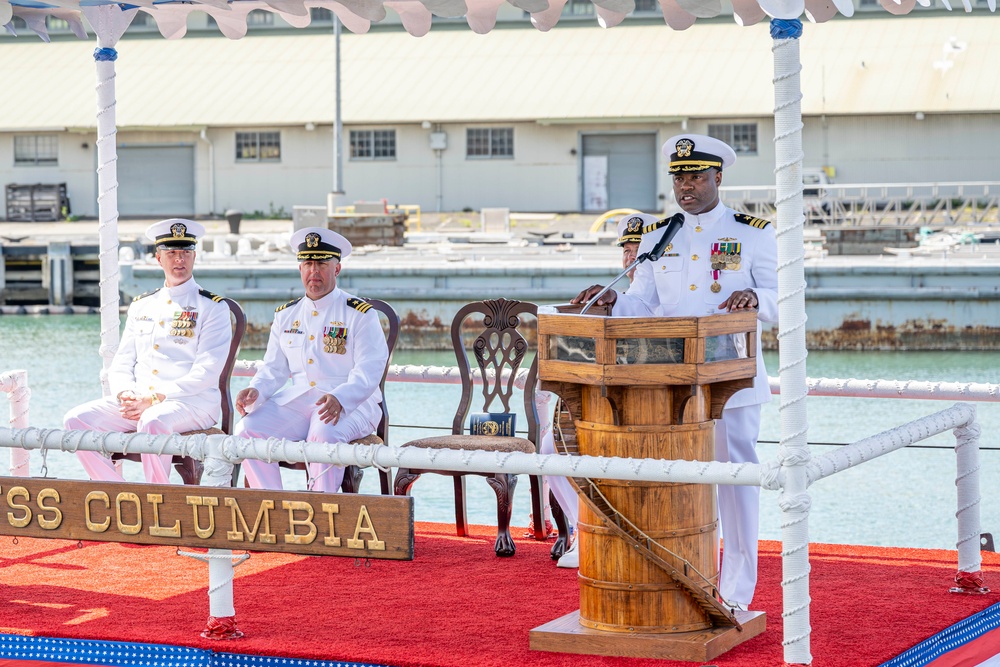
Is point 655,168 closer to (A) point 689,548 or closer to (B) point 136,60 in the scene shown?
(B) point 136,60

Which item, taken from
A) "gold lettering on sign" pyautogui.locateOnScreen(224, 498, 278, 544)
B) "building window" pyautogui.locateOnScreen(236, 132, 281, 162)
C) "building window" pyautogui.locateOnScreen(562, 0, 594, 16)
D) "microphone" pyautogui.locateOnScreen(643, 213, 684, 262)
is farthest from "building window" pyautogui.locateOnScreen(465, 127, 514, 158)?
"gold lettering on sign" pyautogui.locateOnScreen(224, 498, 278, 544)

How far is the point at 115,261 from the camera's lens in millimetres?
6613

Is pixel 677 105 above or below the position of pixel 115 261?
above

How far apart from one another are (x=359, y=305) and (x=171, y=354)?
36.0 inches

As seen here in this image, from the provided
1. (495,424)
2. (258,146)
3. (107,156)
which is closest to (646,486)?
(495,424)

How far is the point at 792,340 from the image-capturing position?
396 centimetres

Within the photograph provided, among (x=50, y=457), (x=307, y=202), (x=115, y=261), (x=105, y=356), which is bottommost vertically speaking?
(x=50, y=457)

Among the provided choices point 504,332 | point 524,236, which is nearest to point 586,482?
point 504,332

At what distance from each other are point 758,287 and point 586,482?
1.13m

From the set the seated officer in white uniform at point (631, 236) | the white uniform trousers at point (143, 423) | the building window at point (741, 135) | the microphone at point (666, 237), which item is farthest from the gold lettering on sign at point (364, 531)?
the building window at point (741, 135)

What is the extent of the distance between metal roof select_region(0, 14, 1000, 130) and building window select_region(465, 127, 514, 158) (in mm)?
663

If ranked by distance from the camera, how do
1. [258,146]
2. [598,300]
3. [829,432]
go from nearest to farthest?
[598,300] → [829,432] → [258,146]

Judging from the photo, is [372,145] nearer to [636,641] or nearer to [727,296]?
[727,296]

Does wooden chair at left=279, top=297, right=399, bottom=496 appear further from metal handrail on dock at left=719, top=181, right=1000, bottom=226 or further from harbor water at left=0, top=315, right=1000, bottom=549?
metal handrail on dock at left=719, top=181, right=1000, bottom=226
